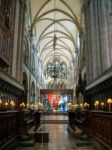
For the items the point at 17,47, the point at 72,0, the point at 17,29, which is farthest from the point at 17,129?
the point at 72,0

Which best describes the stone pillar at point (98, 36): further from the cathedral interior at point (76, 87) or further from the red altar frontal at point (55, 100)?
the red altar frontal at point (55, 100)

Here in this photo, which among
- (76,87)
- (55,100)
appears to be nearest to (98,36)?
(76,87)

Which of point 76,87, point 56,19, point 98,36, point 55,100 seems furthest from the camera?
point 55,100

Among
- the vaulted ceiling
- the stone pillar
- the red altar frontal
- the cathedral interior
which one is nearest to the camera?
the cathedral interior

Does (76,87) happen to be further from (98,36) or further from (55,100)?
(55,100)

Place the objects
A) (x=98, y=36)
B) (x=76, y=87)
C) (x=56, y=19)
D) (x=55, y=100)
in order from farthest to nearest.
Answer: (x=55, y=100)
(x=56, y=19)
(x=76, y=87)
(x=98, y=36)

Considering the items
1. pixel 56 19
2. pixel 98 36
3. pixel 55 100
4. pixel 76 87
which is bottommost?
pixel 55 100

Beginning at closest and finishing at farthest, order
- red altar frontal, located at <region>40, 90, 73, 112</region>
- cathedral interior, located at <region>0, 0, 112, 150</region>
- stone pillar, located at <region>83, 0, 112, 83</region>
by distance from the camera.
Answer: cathedral interior, located at <region>0, 0, 112, 150</region> < stone pillar, located at <region>83, 0, 112, 83</region> < red altar frontal, located at <region>40, 90, 73, 112</region>

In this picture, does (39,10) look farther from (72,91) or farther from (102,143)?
(102,143)

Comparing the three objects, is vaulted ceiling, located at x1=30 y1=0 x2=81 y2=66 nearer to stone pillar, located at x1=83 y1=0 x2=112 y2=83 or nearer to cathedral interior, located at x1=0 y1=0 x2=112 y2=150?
cathedral interior, located at x1=0 y1=0 x2=112 y2=150

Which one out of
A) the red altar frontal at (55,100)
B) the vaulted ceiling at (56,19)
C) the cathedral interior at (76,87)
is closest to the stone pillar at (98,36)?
the cathedral interior at (76,87)

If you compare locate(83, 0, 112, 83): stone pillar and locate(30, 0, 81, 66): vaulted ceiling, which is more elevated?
locate(30, 0, 81, 66): vaulted ceiling

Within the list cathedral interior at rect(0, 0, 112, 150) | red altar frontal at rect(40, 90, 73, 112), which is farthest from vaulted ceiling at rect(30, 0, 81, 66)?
red altar frontal at rect(40, 90, 73, 112)

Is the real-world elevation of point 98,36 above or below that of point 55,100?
above
